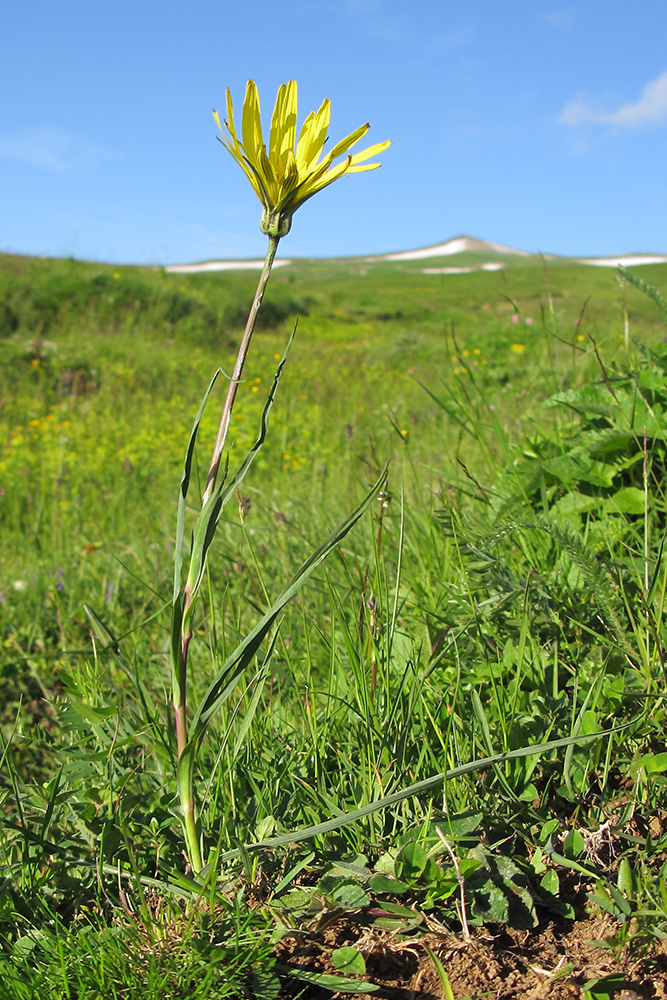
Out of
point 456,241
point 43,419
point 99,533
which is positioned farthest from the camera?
point 456,241

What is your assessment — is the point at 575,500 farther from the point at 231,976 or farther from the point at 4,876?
the point at 4,876

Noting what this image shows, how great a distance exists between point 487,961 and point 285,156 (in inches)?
44.8

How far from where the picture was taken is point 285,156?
874 mm

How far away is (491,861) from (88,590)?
2.25 metres

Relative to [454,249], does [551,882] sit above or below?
below

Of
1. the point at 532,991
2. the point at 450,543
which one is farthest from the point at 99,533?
the point at 532,991

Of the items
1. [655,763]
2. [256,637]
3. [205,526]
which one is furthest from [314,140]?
[655,763]

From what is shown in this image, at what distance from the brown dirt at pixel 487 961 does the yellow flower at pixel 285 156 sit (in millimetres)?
1006

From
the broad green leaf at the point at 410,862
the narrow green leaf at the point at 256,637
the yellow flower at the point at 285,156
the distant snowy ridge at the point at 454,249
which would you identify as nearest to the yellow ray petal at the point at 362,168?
the yellow flower at the point at 285,156

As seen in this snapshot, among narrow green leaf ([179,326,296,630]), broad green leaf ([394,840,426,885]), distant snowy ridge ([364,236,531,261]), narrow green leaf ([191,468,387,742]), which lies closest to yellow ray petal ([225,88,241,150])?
narrow green leaf ([179,326,296,630])

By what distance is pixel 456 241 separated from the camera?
83875 millimetres

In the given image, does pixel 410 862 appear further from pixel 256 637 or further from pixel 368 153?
pixel 368 153

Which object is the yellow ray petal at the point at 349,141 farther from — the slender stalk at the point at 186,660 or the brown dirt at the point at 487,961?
the brown dirt at the point at 487,961

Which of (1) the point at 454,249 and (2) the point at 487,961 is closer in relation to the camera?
(2) the point at 487,961
